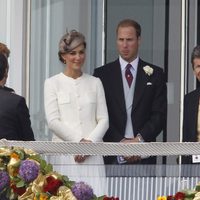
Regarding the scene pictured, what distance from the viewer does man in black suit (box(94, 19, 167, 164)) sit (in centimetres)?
962

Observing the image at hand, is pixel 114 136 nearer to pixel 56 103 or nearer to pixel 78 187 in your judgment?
pixel 56 103

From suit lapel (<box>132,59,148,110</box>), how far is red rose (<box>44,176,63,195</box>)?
306 cm

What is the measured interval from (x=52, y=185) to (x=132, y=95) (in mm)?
3239

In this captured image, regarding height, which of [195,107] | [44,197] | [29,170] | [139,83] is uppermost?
[139,83]

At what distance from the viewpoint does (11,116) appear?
828 centimetres

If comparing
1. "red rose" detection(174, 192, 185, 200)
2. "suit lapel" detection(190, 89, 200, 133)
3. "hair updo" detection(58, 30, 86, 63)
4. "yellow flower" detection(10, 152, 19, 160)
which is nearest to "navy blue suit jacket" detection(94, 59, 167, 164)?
"suit lapel" detection(190, 89, 200, 133)

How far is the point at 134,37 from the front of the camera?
31.7 ft

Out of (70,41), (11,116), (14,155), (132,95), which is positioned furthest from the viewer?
(132,95)

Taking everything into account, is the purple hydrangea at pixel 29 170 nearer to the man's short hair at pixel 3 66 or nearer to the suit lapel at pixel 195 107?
the man's short hair at pixel 3 66

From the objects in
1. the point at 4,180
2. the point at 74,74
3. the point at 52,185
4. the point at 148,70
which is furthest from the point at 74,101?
the point at 52,185

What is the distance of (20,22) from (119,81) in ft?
7.85

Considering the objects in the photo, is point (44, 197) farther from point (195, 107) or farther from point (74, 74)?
point (195, 107)

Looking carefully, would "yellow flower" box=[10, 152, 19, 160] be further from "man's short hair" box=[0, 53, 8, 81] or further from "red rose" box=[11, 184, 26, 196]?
"man's short hair" box=[0, 53, 8, 81]

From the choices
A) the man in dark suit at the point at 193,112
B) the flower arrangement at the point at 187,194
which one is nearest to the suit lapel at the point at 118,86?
the man in dark suit at the point at 193,112
